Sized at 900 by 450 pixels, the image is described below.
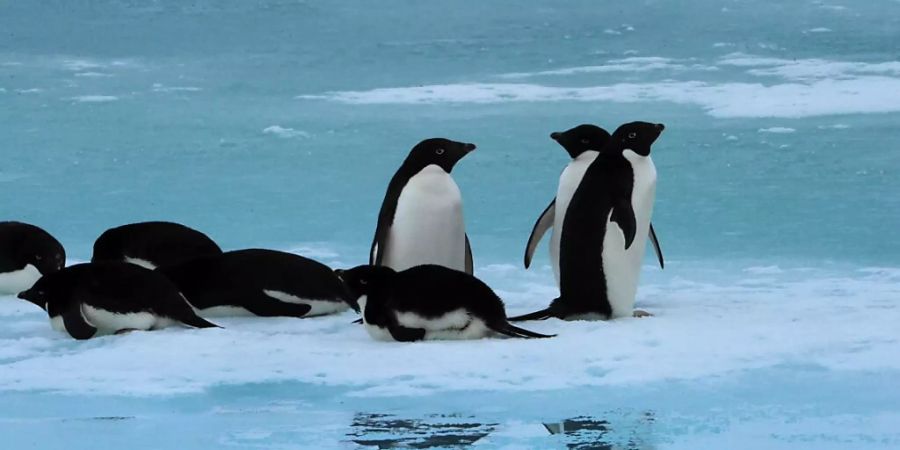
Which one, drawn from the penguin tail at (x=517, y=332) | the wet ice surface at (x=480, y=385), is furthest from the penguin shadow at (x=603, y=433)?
the penguin tail at (x=517, y=332)

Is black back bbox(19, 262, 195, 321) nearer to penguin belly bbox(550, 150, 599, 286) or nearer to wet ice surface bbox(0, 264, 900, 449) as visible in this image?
wet ice surface bbox(0, 264, 900, 449)

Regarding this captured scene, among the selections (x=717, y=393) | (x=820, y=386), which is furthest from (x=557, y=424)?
(x=820, y=386)

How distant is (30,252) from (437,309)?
112 inches

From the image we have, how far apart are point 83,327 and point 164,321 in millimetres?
343

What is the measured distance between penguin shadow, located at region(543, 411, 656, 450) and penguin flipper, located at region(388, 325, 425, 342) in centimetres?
133

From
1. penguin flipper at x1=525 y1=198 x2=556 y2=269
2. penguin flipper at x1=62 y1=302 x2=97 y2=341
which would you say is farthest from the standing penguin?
penguin flipper at x1=62 y1=302 x2=97 y2=341

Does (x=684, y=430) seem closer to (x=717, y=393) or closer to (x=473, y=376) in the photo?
(x=717, y=393)

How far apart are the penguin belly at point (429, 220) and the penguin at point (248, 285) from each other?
615mm

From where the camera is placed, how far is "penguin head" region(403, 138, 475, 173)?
8.32 meters

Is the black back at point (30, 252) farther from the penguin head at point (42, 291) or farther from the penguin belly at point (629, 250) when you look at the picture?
the penguin belly at point (629, 250)

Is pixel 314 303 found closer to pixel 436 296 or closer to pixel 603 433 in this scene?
pixel 436 296

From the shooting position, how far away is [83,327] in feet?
23.4

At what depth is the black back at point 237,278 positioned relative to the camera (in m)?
7.77

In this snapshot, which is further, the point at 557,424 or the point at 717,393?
the point at 717,393
